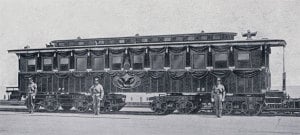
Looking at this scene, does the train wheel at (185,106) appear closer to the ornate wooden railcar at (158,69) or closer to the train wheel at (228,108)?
the ornate wooden railcar at (158,69)

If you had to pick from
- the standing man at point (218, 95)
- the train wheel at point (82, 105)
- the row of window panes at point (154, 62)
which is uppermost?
the row of window panes at point (154, 62)

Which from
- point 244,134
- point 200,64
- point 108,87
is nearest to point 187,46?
point 200,64

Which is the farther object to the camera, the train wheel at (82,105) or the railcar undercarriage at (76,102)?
the train wheel at (82,105)

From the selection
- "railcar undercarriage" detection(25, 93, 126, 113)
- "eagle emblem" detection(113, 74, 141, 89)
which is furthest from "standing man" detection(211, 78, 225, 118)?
"railcar undercarriage" detection(25, 93, 126, 113)

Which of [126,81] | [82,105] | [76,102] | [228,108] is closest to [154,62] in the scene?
[126,81]

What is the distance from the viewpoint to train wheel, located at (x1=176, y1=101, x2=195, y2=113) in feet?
78.4

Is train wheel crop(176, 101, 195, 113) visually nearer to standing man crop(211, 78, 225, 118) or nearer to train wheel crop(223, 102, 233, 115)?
train wheel crop(223, 102, 233, 115)

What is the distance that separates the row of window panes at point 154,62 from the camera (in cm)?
2362


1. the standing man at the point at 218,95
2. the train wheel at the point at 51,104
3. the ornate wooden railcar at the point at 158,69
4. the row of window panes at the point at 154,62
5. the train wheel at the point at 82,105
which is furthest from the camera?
the train wheel at the point at 51,104

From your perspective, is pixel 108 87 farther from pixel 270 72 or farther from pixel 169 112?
pixel 270 72

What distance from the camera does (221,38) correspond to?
79.6ft

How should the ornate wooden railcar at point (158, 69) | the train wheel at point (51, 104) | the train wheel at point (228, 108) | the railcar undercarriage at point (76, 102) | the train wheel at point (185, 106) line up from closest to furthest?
the train wheel at point (228, 108), the ornate wooden railcar at point (158, 69), the train wheel at point (185, 106), the railcar undercarriage at point (76, 102), the train wheel at point (51, 104)

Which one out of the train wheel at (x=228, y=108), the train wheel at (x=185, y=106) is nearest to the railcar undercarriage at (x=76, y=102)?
the train wheel at (x=185, y=106)

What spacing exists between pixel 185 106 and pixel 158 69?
8.69ft
